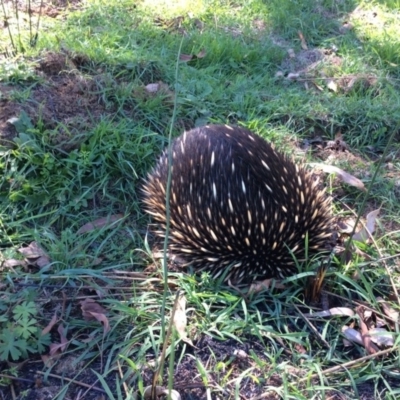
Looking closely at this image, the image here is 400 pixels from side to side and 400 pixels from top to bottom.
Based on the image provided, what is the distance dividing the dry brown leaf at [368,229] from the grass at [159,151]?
0.04 meters

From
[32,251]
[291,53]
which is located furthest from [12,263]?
[291,53]

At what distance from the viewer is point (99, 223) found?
9.01ft

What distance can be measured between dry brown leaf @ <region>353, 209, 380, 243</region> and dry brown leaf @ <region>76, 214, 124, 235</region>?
3.83 ft

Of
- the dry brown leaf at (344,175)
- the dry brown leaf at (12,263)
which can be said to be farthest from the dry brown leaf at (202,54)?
the dry brown leaf at (12,263)

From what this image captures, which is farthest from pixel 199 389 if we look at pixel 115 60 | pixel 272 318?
pixel 115 60

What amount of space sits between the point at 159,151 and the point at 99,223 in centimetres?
59

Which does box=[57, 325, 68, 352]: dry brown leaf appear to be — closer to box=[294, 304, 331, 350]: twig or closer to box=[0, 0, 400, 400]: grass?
box=[0, 0, 400, 400]: grass

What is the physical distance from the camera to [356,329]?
91.0 inches

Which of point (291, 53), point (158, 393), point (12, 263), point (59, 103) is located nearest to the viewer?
point (158, 393)

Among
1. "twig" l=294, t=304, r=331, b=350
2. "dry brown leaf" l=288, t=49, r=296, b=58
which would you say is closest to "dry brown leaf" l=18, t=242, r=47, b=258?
"twig" l=294, t=304, r=331, b=350

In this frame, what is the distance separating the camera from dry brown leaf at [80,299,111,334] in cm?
220

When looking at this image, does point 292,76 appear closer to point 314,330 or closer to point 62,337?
point 314,330

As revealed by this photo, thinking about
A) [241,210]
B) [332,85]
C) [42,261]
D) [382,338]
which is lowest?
[382,338]

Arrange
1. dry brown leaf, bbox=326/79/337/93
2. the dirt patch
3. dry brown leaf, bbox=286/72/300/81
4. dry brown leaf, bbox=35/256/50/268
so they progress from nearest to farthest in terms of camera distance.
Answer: dry brown leaf, bbox=35/256/50/268, the dirt patch, dry brown leaf, bbox=326/79/337/93, dry brown leaf, bbox=286/72/300/81
